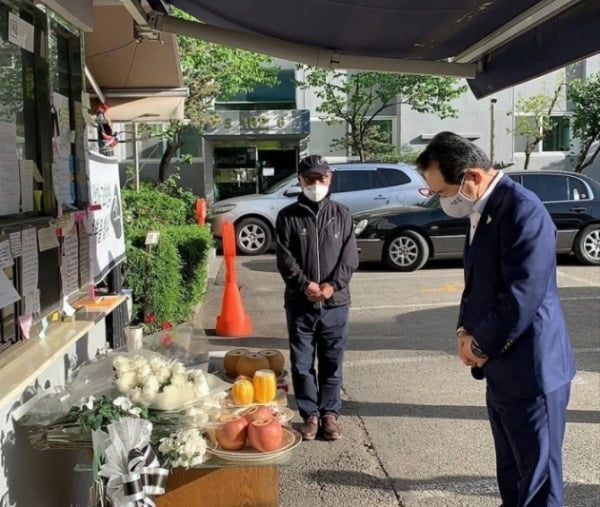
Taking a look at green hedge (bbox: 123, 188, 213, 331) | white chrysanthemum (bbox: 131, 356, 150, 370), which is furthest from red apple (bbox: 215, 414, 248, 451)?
green hedge (bbox: 123, 188, 213, 331)

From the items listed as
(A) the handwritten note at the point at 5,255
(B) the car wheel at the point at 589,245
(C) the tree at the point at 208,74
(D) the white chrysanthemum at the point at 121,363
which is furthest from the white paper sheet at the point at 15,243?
(C) the tree at the point at 208,74

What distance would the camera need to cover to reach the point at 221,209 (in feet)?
47.1

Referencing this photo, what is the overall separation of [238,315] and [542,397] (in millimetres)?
5203

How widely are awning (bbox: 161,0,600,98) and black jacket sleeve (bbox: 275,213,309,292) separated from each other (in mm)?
1064

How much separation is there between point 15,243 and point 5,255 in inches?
4.5

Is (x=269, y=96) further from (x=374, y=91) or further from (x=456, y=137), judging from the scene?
(x=456, y=137)

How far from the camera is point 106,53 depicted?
5.28 metres

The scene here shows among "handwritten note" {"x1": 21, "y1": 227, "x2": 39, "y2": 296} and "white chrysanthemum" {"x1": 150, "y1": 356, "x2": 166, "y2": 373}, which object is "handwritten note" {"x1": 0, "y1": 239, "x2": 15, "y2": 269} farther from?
"white chrysanthemum" {"x1": 150, "y1": 356, "x2": 166, "y2": 373}

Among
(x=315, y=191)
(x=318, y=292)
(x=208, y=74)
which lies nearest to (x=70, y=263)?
(x=318, y=292)

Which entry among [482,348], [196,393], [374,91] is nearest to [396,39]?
[482,348]

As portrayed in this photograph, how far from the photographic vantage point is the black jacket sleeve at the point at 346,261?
4570 millimetres

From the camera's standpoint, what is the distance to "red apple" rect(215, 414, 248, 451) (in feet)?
8.70

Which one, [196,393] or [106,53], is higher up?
[106,53]

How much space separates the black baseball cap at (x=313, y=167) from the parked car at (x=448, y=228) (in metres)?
7.23
